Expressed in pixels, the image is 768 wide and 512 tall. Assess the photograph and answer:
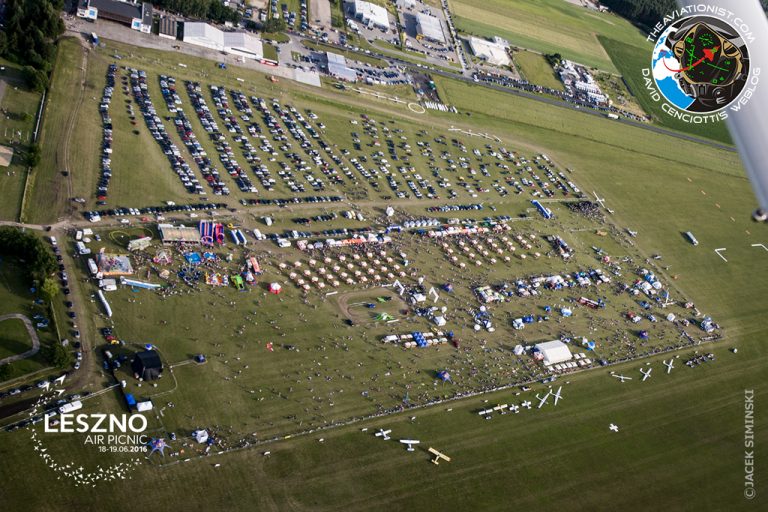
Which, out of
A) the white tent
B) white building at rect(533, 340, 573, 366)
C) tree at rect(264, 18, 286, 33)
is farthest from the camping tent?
tree at rect(264, 18, 286, 33)

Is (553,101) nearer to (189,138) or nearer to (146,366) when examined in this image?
(189,138)

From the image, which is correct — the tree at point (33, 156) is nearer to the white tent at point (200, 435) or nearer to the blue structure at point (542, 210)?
the white tent at point (200, 435)

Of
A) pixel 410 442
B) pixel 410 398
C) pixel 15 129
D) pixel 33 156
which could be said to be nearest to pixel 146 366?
pixel 410 442

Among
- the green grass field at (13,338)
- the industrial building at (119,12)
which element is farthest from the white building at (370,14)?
the green grass field at (13,338)

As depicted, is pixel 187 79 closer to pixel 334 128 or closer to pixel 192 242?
pixel 334 128

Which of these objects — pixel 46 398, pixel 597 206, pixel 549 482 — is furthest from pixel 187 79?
pixel 549 482

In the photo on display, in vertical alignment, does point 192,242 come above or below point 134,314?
above

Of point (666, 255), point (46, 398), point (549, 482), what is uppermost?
point (666, 255)

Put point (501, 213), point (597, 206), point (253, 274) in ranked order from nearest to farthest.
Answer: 1. point (253, 274)
2. point (501, 213)
3. point (597, 206)
